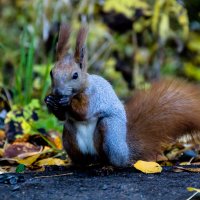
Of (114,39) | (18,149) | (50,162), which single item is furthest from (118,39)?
(50,162)

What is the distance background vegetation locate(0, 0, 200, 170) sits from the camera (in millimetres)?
7703

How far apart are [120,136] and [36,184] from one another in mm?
661

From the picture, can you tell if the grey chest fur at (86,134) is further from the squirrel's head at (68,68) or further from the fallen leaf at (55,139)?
the fallen leaf at (55,139)

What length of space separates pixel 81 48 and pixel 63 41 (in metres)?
0.13

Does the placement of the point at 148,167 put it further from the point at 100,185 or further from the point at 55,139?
the point at 55,139

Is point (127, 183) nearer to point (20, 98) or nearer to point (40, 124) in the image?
point (40, 124)

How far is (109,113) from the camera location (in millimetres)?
3822

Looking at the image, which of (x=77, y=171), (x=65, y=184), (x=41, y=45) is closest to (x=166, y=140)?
(x=77, y=171)

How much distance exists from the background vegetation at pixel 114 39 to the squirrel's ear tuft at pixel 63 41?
8.30ft

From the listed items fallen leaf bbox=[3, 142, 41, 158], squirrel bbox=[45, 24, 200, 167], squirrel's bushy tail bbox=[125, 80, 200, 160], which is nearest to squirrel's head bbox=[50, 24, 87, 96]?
squirrel bbox=[45, 24, 200, 167]

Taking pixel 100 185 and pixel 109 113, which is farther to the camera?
pixel 109 113

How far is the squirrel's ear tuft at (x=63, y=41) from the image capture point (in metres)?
3.78

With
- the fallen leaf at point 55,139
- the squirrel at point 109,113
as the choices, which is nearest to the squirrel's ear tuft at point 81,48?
the squirrel at point 109,113

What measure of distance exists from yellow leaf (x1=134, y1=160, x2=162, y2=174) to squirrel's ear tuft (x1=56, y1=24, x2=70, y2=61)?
0.83 meters
